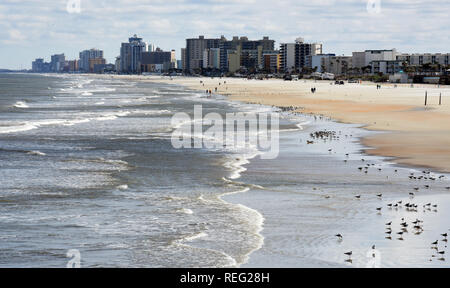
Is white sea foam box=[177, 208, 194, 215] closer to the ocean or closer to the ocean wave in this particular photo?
the ocean

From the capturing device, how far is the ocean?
1303 centimetres

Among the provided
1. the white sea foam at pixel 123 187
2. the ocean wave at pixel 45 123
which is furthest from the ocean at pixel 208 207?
the ocean wave at pixel 45 123

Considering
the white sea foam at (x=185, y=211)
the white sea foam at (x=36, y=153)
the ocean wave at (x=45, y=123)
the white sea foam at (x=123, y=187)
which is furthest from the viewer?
the ocean wave at (x=45, y=123)

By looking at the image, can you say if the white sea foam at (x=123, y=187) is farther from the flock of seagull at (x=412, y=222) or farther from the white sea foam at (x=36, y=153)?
the white sea foam at (x=36, y=153)

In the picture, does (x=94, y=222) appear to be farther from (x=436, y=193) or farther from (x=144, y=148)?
(x=144, y=148)

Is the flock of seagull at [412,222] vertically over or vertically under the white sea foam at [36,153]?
over

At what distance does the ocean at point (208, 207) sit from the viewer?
42.8 feet

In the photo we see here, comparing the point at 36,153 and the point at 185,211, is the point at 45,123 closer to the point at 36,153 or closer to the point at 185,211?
the point at 36,153

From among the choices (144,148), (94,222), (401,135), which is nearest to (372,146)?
(401,135)

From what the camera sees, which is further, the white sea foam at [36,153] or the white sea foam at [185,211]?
the white sea foam at [36,153]

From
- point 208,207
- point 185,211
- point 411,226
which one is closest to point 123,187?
point 208,207

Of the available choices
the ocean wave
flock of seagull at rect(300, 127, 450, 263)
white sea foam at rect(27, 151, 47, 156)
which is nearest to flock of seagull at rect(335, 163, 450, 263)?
flock of seagull at rect(300, 127, 450, 263)

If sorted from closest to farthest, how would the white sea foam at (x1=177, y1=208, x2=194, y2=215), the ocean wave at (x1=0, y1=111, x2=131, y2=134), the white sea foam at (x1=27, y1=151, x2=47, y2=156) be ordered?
the white sea foam at (x1=177, y1=208, x2=194, y2=215)
the white sea foam at (x1=27, y1=151, x2=47, y2=156)
the ocean wave at (x1=0, y1=111, x2=131, y2=134)

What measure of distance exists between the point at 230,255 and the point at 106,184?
9.35 metres
